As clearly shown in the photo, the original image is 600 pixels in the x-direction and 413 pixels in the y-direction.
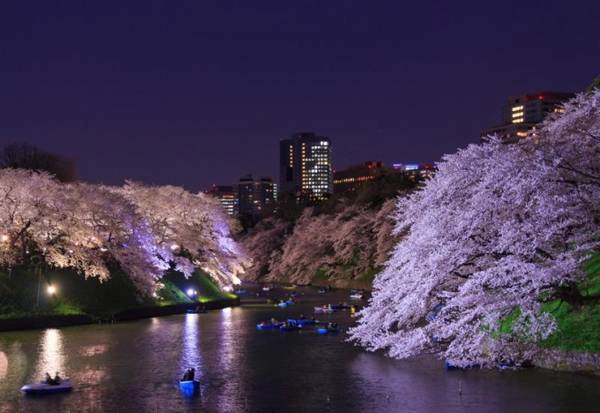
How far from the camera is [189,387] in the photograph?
88.7 feet

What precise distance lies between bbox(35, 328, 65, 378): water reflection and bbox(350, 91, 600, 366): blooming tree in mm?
13707

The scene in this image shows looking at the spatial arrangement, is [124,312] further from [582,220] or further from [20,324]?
[582,220]

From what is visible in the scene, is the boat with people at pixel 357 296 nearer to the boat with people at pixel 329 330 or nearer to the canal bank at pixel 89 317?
the canal bank at pixel 89 317

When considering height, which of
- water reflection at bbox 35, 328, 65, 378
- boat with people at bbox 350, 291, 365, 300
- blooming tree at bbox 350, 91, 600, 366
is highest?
blooming tree at bbox 350, 91, 600, 366

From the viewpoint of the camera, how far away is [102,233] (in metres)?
55.4

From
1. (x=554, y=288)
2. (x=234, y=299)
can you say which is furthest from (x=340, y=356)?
(x=234, y=299)

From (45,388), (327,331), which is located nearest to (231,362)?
(45,388)

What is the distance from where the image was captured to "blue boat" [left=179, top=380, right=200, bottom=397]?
2681cm

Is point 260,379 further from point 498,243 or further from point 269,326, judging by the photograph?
point 269,326

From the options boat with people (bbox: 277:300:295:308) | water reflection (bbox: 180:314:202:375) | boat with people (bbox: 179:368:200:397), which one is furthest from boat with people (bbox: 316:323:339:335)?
boat with people (bbox: 277:300:295:308)

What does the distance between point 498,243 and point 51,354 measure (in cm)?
2147

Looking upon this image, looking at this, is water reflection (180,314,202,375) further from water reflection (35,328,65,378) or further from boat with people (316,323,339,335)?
boat with people (316,323,339,335)

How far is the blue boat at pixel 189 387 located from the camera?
2681cm

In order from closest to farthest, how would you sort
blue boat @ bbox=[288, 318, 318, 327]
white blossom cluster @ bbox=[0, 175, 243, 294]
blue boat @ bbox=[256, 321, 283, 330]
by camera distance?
blue boat @ bbox=[256, 321, 283, 330]
blue boat @ bbox=[288, 318, 318, 327]
white blossom cluster @ bbox=[0, 175, 243, 294]
